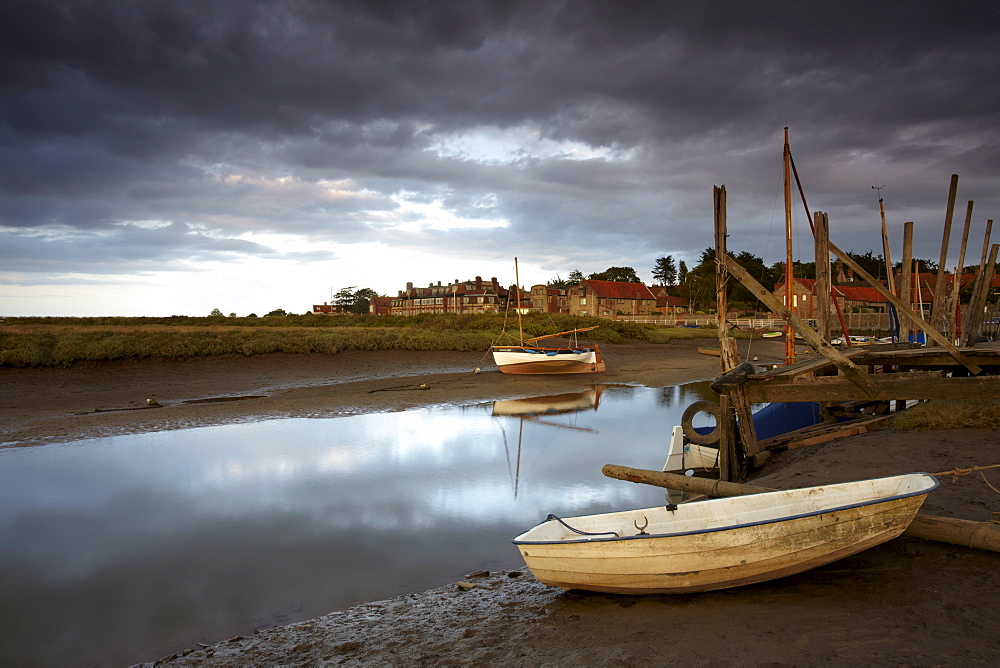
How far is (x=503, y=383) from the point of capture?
31797mm

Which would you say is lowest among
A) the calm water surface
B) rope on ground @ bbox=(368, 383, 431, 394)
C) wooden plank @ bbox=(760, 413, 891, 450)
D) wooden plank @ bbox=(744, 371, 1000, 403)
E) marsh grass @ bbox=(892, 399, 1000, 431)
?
the calm water surface

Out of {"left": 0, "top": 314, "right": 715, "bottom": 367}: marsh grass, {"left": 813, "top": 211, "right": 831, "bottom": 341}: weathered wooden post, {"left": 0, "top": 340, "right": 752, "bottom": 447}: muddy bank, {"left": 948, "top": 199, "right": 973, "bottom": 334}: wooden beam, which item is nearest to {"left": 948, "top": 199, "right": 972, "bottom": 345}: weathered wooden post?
{"left": 948, "top": 199, "right": 973, "bottom": 334}: wooden beam

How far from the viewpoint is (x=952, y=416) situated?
414 inches

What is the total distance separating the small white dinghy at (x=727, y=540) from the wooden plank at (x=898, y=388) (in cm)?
261

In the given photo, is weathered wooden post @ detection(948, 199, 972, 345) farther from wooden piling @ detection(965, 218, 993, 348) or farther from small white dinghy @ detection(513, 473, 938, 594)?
small white dinghy @ detection(513, 473, 938, 594)

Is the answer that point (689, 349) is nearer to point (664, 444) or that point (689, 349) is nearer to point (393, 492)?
point (664, 444)

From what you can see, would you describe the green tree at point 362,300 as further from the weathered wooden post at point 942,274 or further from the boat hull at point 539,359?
the weathered wooden post at point 942,274

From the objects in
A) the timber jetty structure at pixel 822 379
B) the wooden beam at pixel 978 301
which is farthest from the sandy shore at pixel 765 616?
the wooden beam at pixel 978 301

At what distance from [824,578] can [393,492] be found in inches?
341

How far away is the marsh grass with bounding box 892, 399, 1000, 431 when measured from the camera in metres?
10.1

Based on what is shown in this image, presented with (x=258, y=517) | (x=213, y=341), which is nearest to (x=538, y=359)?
(x=213, y=341)

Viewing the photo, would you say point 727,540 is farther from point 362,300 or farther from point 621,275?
point 362,300

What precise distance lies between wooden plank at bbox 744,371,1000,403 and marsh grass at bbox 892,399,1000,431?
203cm

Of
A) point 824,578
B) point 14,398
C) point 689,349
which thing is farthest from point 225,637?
point 689,349
